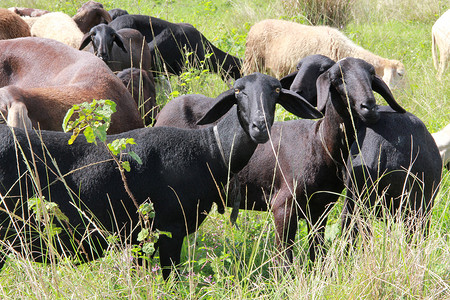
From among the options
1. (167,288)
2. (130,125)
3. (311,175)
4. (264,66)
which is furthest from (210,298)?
(264,66)

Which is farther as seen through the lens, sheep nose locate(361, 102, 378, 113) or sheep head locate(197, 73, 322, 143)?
sheep nose locate(361, 102, 378, 113)

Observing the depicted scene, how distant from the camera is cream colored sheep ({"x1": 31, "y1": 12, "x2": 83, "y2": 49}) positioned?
9.33 m

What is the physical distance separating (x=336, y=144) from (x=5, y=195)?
7.32 ft

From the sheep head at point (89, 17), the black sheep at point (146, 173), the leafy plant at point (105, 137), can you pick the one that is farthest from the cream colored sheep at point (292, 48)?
the leafy plant at point (105, 137)

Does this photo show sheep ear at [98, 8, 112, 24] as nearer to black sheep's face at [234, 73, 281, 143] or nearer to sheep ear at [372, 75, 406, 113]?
sheep ear at [372, 75, 406, 113]

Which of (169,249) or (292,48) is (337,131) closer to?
(169,249)

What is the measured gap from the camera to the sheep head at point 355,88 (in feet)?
13.9

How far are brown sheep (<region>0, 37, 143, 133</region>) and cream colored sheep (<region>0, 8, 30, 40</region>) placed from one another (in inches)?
94.8

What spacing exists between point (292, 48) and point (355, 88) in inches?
199

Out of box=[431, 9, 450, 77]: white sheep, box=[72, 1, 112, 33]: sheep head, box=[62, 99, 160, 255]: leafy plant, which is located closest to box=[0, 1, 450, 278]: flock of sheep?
box=[62, 99, 160, 255]: leafy plant

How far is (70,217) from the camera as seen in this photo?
373cm

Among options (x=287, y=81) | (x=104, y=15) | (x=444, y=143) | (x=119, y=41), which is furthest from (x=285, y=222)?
(x=104, y=15)

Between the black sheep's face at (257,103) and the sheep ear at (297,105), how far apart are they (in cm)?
8

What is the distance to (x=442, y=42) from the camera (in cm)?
1024
